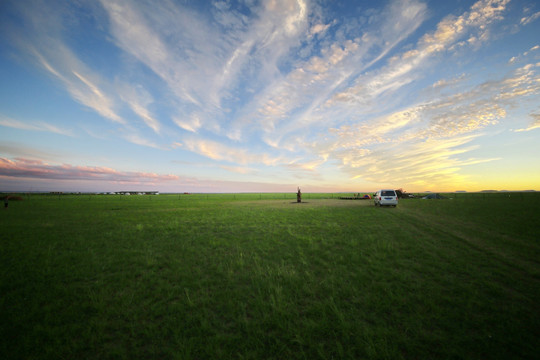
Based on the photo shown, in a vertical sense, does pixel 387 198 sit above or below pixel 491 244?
above

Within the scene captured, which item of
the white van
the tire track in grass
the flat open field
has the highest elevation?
the white van

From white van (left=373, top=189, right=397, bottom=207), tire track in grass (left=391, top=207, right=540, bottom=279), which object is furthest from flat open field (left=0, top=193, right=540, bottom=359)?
white van (left=373, top=189, right=397, bottom=207)

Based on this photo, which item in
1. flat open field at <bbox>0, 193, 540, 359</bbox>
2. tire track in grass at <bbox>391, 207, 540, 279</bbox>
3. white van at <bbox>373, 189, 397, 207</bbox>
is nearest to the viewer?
flat open field at <bbox>0, 193, 540, 359</bbox>

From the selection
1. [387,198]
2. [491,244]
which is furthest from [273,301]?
[387,198]

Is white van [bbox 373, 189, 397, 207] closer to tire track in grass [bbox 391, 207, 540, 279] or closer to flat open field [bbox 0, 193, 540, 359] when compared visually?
tire track in grass [bbox 391, 207, 540, 279]

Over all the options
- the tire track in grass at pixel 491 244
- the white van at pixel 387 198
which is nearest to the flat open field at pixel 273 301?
the tire track in grass at pixel 491 244

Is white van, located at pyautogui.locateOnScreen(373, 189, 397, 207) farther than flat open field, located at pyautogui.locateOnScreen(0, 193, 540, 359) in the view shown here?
Yes

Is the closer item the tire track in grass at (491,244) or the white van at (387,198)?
the tire track in grass at (491,244)

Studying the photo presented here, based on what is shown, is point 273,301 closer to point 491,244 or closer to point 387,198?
point 491,244

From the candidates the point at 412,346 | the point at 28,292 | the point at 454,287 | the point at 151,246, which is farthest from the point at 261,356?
the point at 151,246

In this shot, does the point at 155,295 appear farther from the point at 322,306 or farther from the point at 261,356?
the point at 322,306

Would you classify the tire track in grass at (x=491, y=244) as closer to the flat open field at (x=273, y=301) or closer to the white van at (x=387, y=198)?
the flat open field at (x=273, y=301)

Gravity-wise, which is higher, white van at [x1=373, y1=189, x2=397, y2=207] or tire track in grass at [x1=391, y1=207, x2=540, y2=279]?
white van at [x1=373, y1=189, x2=397, y2=207]

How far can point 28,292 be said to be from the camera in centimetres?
550
